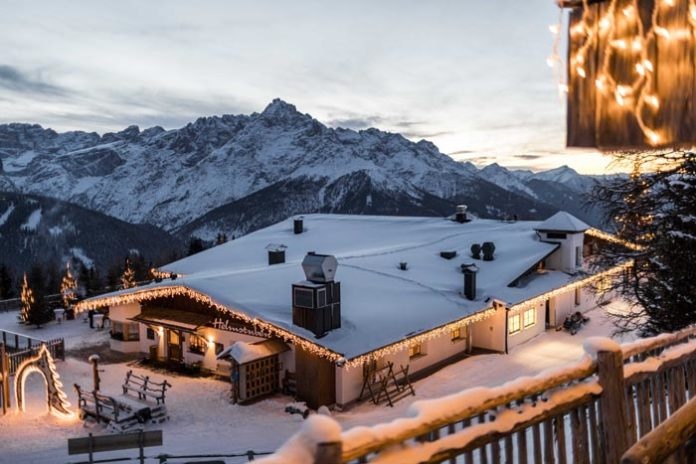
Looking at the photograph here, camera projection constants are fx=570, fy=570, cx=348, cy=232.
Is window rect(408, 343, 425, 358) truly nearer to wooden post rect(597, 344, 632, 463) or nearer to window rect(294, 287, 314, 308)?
window rect(294, 287, 314, 308)

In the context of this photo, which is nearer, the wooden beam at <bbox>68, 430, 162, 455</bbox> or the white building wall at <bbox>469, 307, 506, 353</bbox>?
the wooden beam at <bbox>68, 430, 162, 455</bbox>

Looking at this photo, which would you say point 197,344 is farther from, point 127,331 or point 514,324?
point 514,324

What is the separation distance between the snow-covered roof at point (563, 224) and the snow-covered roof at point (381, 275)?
3.41ft

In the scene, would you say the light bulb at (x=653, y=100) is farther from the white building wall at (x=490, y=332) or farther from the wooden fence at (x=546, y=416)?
the white building wall at (x=490, y=332)

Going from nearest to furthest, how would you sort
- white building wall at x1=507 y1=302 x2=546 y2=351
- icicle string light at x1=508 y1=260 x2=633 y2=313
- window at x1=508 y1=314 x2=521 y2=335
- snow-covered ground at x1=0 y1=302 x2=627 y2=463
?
snow-covered ground at x1=0 y1=302 x2=627 y2=463
icicle string light at x1=508 y1=260 x2=633 y2=313
window at x1=508 y1=314 x2=521 y2=335
white building wall at x1=507 y1=302 x2=546 y2=351

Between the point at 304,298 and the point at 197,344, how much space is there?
7.10 m

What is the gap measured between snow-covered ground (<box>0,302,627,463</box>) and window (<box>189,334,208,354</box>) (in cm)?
136

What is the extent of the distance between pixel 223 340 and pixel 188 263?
14047 mm

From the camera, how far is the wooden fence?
122 inches

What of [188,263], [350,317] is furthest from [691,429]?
[188,263]

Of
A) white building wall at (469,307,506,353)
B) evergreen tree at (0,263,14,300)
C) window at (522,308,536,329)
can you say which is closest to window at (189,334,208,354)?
white building wall at (469,307,506,353)

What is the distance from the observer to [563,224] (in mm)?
29422

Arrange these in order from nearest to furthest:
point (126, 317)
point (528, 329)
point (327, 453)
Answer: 1. point (327, 453)
2. point (126, 317)
3. point (528, 329)

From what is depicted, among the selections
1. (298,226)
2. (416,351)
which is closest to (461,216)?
(298,226)
